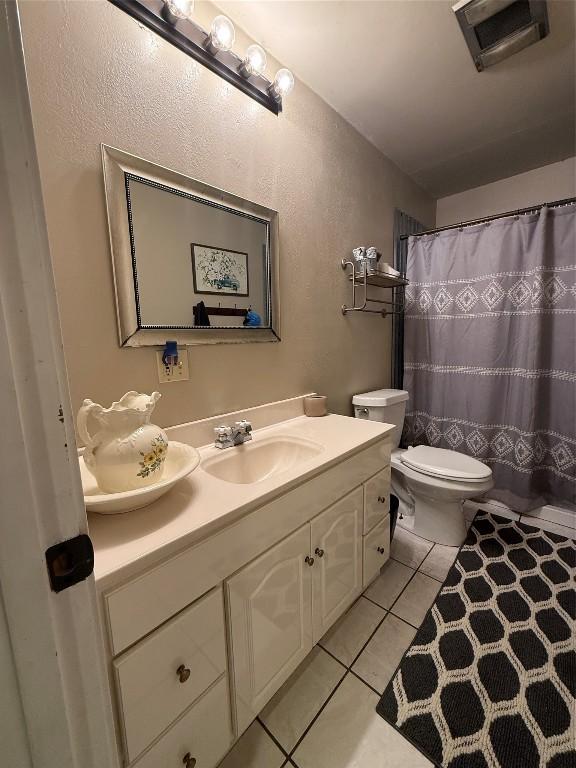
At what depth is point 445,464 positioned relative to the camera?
168 centimetres

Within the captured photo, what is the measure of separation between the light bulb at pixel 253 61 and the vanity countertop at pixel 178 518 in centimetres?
141

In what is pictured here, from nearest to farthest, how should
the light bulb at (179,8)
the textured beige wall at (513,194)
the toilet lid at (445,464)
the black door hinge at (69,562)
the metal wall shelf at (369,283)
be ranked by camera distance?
the black door hinge at (69,562), the light bulb at (179,8), the toilet lid at (445,464), the metal wall shelf at (369,283), the textured beige wall at (513,194)

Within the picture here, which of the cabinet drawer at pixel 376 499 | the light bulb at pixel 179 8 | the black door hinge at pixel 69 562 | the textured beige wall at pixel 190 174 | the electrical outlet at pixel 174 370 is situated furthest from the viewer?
the cabinet drawer at pixel 376 499

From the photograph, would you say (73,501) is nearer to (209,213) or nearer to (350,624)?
(209,213)

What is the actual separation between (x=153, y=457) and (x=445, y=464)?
153 centimetres

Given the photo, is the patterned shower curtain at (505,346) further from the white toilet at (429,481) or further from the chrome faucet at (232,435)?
the chrome faucet at (232,435)

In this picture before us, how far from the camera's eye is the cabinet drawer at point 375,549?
4.23 feet

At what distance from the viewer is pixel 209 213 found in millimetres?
1127

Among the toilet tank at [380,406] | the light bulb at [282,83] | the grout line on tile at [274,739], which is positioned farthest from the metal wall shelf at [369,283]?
the grout line on tile at [274,739]

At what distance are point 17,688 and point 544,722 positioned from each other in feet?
4.49

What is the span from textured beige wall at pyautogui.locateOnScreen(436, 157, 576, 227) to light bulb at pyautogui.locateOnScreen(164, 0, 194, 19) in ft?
7.56

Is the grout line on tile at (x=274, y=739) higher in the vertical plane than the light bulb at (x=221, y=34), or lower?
lower

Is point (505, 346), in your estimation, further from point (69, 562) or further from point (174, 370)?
point (69, 562)

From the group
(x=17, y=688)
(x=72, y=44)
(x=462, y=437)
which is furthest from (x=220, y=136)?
(x=462, y=437)
